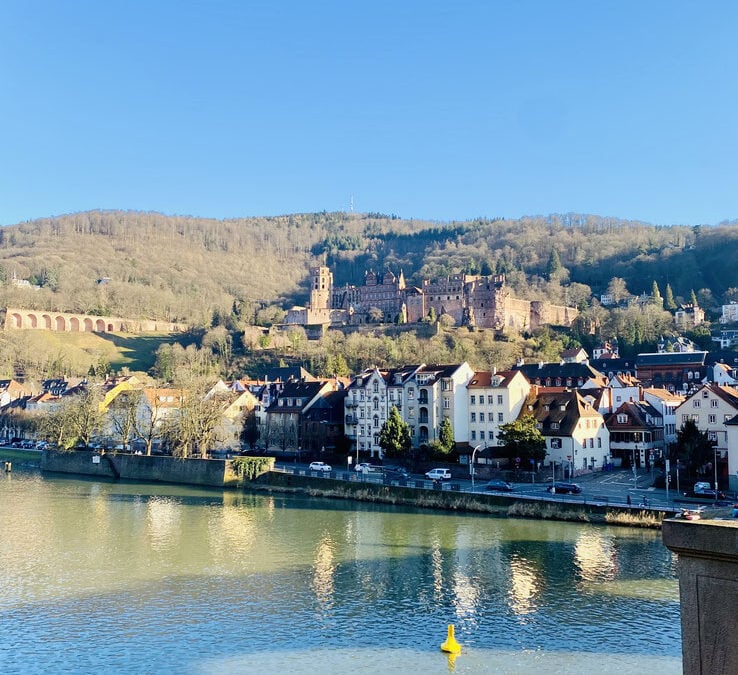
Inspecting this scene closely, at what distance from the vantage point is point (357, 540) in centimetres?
3072

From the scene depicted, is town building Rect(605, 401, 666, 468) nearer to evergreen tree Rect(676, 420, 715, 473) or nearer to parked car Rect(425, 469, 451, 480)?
evergreen tree Rect(676, 420, 715, 473)

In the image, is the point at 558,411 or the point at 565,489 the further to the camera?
the point at 558,411

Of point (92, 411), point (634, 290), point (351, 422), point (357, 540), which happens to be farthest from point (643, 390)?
point (634, 290)

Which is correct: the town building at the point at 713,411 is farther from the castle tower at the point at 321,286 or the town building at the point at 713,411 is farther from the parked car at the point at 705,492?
the castle tower at the point at 321,286

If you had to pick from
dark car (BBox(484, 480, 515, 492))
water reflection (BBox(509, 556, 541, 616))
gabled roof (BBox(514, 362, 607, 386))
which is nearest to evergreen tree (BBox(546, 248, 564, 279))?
gabled roof (BBox(514, 362, 607, 386))

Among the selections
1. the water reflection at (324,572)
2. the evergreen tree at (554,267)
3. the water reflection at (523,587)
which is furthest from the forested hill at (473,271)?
the water reflection at (523,587)

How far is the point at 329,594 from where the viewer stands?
2272cm

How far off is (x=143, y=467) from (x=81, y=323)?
90.1 metres

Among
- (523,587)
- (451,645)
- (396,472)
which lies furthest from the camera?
(396,472)

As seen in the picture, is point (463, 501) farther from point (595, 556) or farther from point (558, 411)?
point (558, 411)

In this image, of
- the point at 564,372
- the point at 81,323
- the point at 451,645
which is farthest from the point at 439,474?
the point at 81,323

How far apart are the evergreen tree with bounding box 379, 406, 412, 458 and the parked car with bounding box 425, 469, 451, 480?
12.9 ft

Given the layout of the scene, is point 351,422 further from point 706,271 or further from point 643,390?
point 706,271

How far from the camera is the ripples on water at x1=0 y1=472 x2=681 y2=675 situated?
57.8 feet
